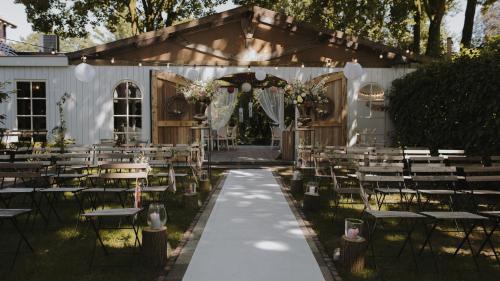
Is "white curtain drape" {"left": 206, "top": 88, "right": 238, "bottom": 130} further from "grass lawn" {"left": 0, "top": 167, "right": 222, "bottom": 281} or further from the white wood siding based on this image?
"grass lawn" {"left": 0, "top": 167, "right": 222, "bottom": 281}

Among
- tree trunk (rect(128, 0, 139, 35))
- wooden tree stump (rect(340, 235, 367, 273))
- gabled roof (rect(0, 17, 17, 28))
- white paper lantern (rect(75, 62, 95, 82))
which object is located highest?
gabled roof (rect(0, 17, 17, 28))

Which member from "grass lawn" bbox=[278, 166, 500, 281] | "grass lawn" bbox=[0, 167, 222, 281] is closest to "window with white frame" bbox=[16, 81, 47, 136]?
"grass lawn" bbox=[0, 167, 222, 281]

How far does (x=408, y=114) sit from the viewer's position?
34.1 ft

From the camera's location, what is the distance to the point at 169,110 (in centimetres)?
1149

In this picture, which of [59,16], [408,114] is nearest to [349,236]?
[408,114]

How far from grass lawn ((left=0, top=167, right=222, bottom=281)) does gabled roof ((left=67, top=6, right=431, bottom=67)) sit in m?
6.81

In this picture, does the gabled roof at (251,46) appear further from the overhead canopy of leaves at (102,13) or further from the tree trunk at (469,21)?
the overhead canopy of leaves at (102,13)

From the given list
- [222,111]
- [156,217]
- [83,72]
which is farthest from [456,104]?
[222,111]

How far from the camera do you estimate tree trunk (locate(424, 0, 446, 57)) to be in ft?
46.6

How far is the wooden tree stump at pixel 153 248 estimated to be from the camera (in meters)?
3.83

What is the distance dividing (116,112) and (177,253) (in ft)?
26.8

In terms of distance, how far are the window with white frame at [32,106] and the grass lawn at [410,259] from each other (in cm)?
873

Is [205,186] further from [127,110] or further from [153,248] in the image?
[127,110]

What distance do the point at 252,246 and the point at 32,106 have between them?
9.36m
